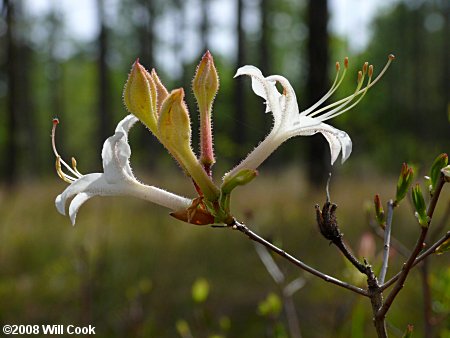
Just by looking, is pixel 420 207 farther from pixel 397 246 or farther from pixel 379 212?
pixel 397 246

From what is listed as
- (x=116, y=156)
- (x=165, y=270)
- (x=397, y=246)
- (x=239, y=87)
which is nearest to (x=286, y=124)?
(x=116, y=156)

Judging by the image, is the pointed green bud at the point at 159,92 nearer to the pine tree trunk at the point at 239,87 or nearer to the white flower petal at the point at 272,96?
the white flower petal at the point at 272,96

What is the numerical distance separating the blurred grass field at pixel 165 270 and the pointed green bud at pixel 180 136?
1356mm

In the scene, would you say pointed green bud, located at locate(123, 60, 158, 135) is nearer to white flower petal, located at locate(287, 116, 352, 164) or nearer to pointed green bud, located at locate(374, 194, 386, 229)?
white flower petal, located at locate(287, 116, 352, 164)

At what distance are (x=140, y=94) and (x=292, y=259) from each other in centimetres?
31

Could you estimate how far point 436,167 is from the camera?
0.83 m

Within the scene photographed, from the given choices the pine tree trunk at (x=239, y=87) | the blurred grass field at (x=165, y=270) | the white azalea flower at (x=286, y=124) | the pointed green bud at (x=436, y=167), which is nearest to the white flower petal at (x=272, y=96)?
the white azalea flower at (x=286, y=124)

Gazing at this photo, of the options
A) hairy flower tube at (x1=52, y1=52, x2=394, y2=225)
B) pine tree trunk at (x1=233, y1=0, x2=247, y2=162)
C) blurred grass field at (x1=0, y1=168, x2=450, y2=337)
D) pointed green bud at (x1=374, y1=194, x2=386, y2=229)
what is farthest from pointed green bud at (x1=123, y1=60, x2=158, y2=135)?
pine tree trunk at (x1=233, y1=0, x2=247, y2=162)

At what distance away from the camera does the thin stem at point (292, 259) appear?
2.48ft

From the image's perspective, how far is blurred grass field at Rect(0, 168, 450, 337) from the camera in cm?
336

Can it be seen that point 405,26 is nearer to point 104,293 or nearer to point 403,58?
point 403,58

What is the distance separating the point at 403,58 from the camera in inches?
874

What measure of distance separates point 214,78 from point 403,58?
22.7 m

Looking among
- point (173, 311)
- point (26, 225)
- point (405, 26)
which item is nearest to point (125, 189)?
point (173, 311)
